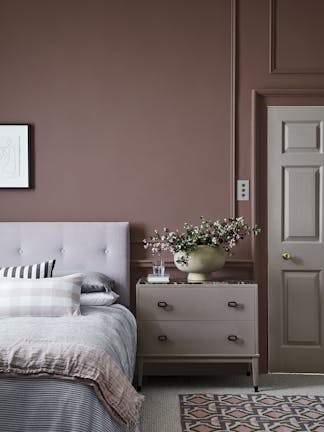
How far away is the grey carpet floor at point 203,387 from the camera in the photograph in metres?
3.48

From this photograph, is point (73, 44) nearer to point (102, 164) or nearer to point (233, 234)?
point (102, 164)

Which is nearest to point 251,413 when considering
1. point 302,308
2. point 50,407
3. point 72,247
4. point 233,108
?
point 302,308

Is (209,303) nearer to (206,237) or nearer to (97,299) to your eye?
(206,237)

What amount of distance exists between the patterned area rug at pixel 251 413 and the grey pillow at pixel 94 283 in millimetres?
834

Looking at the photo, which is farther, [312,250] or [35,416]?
[312,250]

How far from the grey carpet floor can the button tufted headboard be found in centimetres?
66

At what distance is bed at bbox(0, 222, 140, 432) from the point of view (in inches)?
88.7

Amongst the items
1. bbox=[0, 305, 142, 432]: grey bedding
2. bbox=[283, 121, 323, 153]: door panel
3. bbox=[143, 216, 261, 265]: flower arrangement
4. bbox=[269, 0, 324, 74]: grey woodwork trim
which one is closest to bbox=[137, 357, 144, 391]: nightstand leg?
bbox=[143, 216, 261, 265]: flower arrangement

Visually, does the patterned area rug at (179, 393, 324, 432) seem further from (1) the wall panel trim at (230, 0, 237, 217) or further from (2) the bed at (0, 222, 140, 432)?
(1) the wall panel trim at (230, 0, 237, 217)

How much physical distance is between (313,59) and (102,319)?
7.93 ft

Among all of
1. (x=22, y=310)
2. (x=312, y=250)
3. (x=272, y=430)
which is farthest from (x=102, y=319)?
(x=312, y=250)

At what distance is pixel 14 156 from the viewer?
4316mm

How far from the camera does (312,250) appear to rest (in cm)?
432

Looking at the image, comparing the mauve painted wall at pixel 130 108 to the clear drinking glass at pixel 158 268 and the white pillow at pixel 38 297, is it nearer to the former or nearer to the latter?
the clear drinking glass at pixel 158 268
